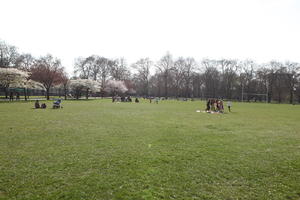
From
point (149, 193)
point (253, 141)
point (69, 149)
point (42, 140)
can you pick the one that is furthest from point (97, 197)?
point (253, 141)

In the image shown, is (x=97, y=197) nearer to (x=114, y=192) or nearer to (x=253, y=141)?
(x=114, y=192)

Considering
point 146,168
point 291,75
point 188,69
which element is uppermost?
point 188,69

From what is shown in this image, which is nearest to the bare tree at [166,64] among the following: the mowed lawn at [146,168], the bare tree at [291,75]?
the bare tree at [291,75]

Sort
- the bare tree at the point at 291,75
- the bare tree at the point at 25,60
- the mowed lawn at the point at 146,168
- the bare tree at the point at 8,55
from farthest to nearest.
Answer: the bare tree at the point at 291,75 → the bare tree at the point at 25,60 → the bare tree at the point at 8,55 → the mowed lawn at the point at 146,168

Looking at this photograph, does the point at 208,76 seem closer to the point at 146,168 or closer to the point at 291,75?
the point at 291,75

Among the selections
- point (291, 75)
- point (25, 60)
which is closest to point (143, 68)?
point (25, 60)

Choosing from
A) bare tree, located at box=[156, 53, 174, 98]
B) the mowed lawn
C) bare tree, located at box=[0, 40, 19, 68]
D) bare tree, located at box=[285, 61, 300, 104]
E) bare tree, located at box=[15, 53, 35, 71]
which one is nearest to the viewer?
the mowed lawn

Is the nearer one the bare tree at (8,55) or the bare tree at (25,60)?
the bare tree at (8,55)

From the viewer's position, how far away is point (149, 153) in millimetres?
6004

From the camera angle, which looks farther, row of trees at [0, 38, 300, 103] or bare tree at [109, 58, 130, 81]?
bare tree at [109, 58, 130, 81]

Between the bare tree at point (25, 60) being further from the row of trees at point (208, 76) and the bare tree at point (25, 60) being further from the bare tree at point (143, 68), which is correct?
the bare tree at point (143, 68)

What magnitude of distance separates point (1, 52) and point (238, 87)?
7577 cm

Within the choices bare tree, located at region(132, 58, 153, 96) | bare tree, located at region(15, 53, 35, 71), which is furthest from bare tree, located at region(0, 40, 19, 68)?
bare tree, located at region(132, 58, 153, 96)

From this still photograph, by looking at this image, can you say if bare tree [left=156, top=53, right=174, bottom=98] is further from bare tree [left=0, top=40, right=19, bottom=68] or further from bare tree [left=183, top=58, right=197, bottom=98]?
bare tree [left=0, top=40, right=19, bottom=68]
